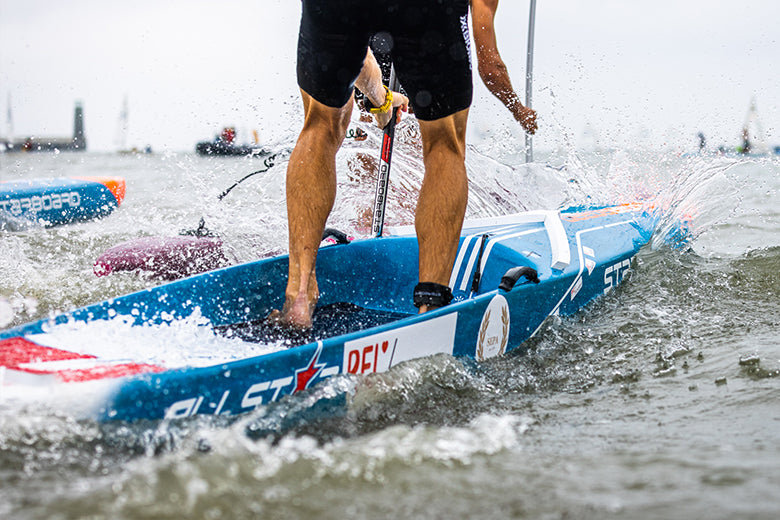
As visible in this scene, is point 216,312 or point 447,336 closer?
point 447,336

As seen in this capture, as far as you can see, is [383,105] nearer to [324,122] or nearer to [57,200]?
[324,122]

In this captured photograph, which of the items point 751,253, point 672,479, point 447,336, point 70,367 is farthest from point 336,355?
point 751,253

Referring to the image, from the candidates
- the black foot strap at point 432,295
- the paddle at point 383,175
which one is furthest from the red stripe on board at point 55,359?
the paddle at point 383,175

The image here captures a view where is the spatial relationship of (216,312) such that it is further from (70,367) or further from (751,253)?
(751,253)

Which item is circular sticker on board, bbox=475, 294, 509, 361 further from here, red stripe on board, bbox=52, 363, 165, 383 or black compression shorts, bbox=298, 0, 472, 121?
red stripe on board, bbox=52, 363, 165, 383

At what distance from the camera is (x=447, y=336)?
7.54ft

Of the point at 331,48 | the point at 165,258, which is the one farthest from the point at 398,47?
the point at 165,258

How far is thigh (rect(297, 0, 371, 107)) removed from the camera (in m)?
2.24

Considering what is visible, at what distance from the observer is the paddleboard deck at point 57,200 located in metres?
6.57

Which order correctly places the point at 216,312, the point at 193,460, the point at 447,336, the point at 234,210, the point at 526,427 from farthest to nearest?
the point at 234,210, the point at 216,312, the point at 447,336, the point at 526,427, the point at 193,460

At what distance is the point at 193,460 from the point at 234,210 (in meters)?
3.82

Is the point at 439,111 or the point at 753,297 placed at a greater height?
the point at 439,111

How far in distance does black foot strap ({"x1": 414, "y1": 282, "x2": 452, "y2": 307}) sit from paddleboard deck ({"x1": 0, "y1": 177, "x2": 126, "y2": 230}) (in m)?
5.37

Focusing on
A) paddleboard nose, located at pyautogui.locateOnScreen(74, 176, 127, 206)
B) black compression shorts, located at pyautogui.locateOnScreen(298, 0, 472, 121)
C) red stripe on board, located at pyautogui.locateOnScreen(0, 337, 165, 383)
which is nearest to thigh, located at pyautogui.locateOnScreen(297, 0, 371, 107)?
black compression shorts, located at pyautogui.locateOnScreen(298, 0, 472, 121)
